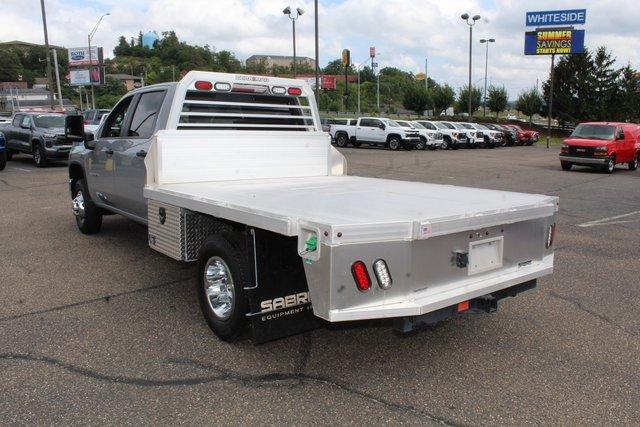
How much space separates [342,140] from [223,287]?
3121cm

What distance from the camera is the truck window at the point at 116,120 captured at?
21.6ft

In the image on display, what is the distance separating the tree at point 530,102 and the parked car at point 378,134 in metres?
29.4

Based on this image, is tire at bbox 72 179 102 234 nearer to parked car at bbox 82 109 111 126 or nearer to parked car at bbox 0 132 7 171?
parked car at bbox 0 132 7 171

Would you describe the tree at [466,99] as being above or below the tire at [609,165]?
above

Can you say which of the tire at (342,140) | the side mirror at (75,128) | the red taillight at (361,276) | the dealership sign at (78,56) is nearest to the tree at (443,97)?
the tire at (342,140)

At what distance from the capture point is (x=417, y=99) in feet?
227

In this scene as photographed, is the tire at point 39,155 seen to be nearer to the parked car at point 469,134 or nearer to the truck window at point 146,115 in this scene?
the truck window at point 146,115

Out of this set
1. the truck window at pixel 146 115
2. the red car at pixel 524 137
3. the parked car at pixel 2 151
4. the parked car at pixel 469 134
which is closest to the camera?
the truck window at pixel 146 115

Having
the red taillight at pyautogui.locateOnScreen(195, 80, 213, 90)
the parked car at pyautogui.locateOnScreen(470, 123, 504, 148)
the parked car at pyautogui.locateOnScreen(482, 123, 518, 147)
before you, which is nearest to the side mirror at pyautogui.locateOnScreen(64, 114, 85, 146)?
the red taillight at pyautogui.locateOnScreen(195, 80, 213, 90)

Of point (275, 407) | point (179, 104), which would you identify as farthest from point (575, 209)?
point (275, 407)

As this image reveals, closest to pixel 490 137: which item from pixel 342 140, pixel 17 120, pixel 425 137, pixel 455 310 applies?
pixel 425 137

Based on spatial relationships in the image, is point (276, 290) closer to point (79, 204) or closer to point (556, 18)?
point (79, 204)

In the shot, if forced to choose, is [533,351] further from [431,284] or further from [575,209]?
[575,209]

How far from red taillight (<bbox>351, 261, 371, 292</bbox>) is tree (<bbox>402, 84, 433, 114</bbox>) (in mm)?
68134
